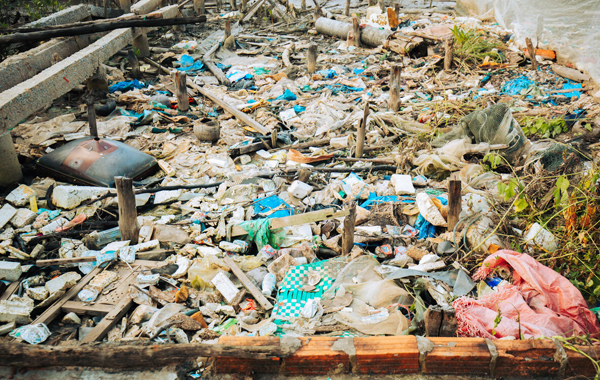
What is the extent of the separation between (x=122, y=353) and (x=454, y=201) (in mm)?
3500

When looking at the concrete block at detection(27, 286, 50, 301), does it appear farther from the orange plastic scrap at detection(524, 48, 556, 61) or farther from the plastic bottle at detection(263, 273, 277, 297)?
the orange plastic scrap at detection(524, 48, 556, 61)

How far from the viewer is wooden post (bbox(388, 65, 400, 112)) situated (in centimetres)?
Result: 833

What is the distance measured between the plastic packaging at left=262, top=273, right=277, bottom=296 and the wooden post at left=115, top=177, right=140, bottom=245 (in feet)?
5.80

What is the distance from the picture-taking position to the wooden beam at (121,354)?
283 centimetres

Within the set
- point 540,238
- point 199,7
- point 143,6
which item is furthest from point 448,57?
point 199,7

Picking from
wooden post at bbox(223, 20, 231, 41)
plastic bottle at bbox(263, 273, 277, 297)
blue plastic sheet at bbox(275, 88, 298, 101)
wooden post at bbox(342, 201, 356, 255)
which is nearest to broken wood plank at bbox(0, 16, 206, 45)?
blue plastic sheet at bbox(275, 88, 298, 101)

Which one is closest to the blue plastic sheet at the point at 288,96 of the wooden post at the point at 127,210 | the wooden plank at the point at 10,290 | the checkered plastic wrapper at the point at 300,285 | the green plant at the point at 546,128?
the green plant at the point at 546,128

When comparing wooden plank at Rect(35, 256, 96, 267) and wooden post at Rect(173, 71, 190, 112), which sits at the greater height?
wooden post at Rect(173, 71, 190, 112)

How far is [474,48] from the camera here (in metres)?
11.0

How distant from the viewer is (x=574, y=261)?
394 centimetres

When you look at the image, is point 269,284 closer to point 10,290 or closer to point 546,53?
point 10,290

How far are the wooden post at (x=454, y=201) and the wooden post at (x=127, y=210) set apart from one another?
3.47 metres

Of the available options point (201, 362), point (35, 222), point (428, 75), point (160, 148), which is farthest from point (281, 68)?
point (201, 362)

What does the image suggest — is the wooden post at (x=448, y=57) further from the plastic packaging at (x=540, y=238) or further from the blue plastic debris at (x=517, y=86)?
the plastic packaging at (x=540, y=238)
